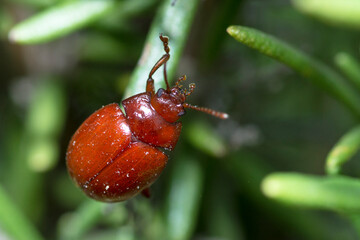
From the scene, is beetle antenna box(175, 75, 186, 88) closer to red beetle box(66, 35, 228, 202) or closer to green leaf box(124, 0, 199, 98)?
Answer: red beetle box(66, 35, 228, 202)

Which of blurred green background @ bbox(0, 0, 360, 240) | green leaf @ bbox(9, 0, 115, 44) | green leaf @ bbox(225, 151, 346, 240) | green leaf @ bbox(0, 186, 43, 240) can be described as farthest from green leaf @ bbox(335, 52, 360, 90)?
green leaf @ bbox(0, 186, 43, 240)

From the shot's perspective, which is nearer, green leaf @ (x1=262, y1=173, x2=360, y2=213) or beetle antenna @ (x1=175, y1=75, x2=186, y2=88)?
green leaf @ (x1=262, y1=173, x2=360, y2=213)

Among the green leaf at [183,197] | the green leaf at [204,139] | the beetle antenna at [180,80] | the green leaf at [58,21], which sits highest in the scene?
the green leaf at [58,21]

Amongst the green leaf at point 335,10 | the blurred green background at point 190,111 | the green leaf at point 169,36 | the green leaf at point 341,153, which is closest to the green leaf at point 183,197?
the blurred green background at point 190,111

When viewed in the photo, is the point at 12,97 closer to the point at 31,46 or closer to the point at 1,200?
the point at 31,46

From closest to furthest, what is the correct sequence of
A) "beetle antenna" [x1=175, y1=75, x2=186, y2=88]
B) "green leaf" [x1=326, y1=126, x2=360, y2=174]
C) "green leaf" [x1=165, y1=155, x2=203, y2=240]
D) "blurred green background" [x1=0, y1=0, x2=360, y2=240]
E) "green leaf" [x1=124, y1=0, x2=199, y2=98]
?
"green leaf" [x1=326, y1=126, x2=360, y2=174] → "green leaf" [x1=124, y1=0, x2=199, y2=98] → "blurred green background" [x1=0, y1=0, x2=360, y2=240] → "green leaf" [x1=165, y1=155, x2=203, y2=240] → "beetle antenna" [x1=175, y1=75, x2=186, y2=88]

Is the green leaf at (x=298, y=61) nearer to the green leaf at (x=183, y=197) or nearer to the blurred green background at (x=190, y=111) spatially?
the blurred green background at (x=190, y=111)
